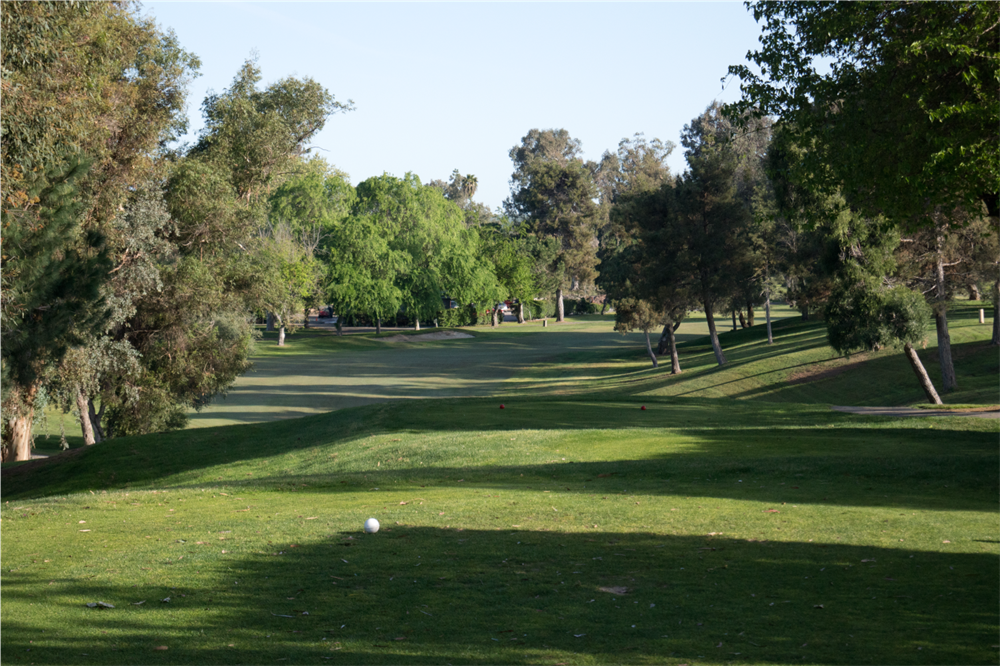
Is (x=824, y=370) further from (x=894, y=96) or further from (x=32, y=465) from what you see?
(x=32, y=465)

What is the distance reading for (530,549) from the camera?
29.6 feet

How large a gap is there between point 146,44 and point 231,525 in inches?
856

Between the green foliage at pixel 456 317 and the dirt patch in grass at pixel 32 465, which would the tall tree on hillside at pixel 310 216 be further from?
the dirt patch in grass at pixel 32 465

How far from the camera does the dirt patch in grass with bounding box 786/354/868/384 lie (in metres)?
42.1

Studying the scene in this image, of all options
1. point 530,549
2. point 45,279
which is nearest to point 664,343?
point 45,279

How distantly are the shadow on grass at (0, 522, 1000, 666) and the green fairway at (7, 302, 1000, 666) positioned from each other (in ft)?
0.09

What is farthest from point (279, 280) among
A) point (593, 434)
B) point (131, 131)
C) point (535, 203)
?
point (535, 203)

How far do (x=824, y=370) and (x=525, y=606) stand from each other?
130 ft

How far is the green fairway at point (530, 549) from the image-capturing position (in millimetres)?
6008

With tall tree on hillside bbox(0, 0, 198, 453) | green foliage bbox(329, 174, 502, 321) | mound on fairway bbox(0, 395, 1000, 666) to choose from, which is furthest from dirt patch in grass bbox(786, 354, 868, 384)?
green foliage bbox(329, 174, 502, 321)

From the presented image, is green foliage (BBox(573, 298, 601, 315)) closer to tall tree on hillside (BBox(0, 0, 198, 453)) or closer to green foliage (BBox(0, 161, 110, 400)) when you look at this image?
tall tree on hillside (BBox(0, 0, 198, 453))

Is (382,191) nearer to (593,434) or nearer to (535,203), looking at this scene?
(535,203)

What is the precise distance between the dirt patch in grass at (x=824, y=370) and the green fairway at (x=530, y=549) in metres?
19.7

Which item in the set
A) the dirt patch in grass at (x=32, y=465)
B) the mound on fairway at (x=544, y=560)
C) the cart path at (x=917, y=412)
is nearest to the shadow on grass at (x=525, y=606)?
the mound on fairway at (x=544, y=560)
